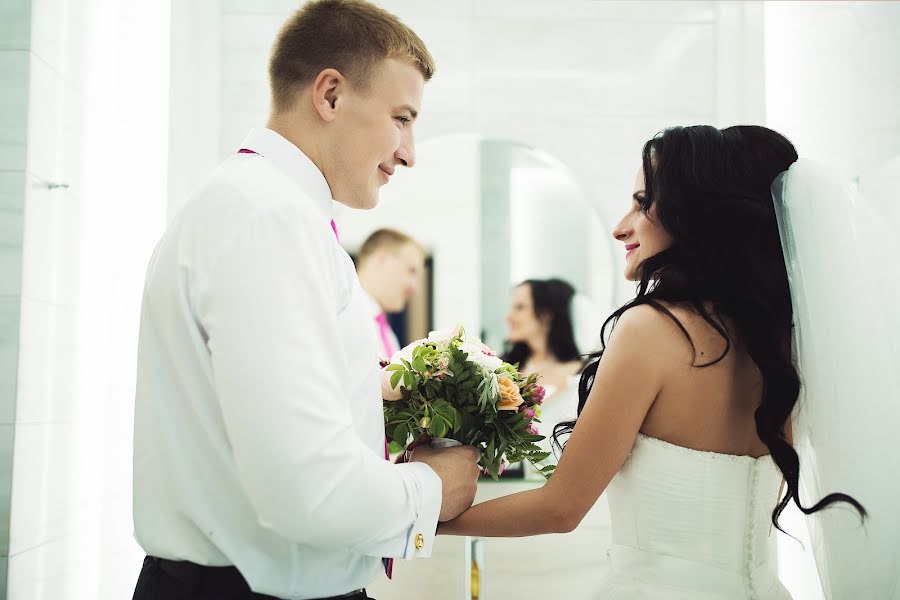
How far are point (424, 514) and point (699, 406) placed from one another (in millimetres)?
636

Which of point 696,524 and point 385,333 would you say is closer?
point 696,524

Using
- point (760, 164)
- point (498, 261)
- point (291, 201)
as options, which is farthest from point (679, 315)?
point (498, 261)

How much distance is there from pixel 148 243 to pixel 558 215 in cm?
156

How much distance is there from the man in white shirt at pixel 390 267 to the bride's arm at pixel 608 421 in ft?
5.15

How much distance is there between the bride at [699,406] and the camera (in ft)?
5.53

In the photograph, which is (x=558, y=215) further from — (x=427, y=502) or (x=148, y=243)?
(x=427, y=502)

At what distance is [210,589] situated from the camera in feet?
4.27

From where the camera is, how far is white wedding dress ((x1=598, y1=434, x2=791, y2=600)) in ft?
5.61

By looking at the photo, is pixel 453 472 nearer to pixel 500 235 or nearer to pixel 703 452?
pixel 703 452

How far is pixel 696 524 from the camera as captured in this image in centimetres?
172

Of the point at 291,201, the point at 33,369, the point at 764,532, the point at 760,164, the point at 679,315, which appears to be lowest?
the point at 764,532

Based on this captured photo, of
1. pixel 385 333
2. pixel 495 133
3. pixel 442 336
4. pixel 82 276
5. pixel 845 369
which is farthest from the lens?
pixel 495 133

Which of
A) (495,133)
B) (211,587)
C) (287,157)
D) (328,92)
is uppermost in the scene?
(495,133)

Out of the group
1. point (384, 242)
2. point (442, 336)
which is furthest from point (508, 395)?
point (384, 242)
